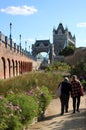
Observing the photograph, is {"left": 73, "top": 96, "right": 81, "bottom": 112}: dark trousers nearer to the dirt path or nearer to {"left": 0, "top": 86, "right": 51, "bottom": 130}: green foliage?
the dirt path

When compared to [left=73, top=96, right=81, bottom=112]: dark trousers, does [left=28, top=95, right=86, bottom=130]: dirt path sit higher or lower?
lower

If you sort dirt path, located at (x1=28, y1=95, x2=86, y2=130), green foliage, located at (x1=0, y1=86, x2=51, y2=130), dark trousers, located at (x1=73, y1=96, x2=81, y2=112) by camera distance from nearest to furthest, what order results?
green foliage, located at (x1=0, y1=86, x2=51, y2=130), dirt path, located at (x1=28, y1=95, x2=86, y2=130), dark trousers, located at (x1=73, y1=96, x2=81, y2=112)

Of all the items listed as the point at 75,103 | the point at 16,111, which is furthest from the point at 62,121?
the point at 16,111

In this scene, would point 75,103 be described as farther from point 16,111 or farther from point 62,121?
point 16,111

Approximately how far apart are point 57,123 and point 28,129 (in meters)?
1.66

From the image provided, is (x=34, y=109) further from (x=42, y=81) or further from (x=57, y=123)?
(x=42, y=81)

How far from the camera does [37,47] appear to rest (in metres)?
189

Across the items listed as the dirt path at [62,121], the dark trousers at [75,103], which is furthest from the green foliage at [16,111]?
the dark trousers at [75,103]

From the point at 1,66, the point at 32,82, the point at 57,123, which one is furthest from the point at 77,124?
the point at 1,66

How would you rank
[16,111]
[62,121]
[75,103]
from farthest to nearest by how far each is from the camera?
[75,103] → [62,121] → [16,111]

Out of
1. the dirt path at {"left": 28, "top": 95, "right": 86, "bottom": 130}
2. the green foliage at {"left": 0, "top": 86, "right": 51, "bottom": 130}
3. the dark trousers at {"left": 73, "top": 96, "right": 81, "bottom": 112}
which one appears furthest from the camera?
the dark trousers at {"left": 73, "top": 96, "right": 81, "bottom": 112}

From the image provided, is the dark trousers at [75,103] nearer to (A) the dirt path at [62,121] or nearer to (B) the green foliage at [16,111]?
(A) the dirt path at [62,121]

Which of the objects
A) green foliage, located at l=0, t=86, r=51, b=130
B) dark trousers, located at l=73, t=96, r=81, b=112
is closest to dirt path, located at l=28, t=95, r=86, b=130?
dark trousers, located at l=73, t=96, r=81, b=112

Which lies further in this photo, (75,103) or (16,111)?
(75,103)
